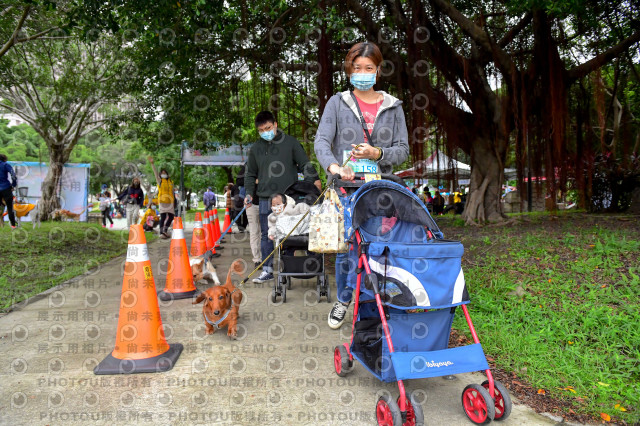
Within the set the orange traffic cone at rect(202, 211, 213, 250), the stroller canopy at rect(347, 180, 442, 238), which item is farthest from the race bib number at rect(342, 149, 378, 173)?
the orange traffic cone at rect(202, 211, 213, 250)

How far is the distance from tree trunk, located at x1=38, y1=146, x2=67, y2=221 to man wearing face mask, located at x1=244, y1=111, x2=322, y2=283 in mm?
14543

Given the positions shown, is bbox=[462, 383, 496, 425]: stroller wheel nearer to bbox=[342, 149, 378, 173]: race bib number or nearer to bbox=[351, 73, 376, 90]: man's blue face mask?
bbox=[342, 149, 378, 173]: race bib number

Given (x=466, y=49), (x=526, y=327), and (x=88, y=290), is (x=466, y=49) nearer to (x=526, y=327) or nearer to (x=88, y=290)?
(x=526, y=327)

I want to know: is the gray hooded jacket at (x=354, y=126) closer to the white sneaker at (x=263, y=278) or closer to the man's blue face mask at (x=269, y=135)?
the man's blue face mask at (x=269, y=135)

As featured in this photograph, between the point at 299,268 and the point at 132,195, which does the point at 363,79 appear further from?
the point at 132,195

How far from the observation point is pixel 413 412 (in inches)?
82.2

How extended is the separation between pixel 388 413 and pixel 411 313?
525mm

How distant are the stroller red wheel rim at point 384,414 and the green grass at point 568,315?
113 cm

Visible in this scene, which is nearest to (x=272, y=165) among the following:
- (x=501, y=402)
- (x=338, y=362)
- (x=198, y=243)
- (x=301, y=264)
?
(x=301, y=264)

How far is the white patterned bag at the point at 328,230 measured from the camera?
119 inches

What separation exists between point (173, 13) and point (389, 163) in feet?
16.9

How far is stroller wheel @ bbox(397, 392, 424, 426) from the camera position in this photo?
204cm

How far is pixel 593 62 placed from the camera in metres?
8.23

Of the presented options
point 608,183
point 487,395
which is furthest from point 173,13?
point 608,183
